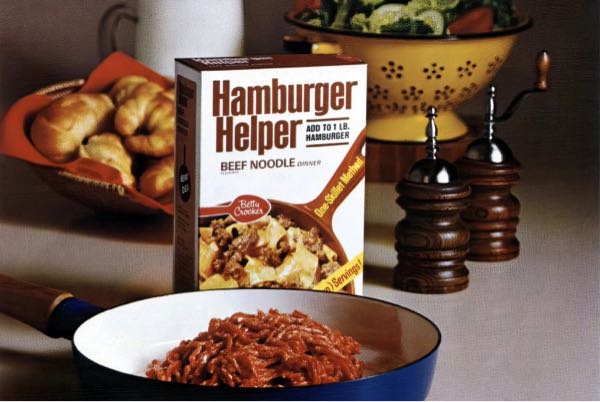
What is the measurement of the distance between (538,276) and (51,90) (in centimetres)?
61

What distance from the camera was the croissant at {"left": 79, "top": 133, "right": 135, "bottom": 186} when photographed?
1.32 metres

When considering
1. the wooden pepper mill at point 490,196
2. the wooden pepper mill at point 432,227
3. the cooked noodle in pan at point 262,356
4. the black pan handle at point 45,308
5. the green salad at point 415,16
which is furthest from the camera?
the green salad at point 415,16

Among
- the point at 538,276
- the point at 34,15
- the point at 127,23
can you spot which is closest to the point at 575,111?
the point at 538,276

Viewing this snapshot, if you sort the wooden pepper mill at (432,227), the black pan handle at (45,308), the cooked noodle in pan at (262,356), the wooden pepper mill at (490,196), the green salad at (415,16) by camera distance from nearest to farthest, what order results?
the cooked noodle in pan at (262,356)
the black pan handle at (45,308)
the wooden pepper mill at (432,227)
the wooden pepper mill at (490,196)
the green salad at (415,16)

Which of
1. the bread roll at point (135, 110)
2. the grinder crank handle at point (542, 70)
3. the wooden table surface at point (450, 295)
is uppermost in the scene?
the grinder crank handle at point (542, 70)

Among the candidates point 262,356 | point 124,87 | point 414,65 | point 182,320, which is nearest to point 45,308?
point 182,320

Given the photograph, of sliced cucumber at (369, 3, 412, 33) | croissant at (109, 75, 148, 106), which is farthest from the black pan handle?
sliced cucumber at (369, 3, 412, 33)

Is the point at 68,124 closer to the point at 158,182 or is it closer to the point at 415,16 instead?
the point at 158,182

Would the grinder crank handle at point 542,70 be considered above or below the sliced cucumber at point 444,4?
below

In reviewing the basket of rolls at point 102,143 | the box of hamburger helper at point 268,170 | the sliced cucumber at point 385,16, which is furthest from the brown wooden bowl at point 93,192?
the sliced cucumber at point 385,16

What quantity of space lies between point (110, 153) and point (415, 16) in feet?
1.29

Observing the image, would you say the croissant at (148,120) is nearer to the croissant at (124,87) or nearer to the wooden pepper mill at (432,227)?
the croissant at (124,87)

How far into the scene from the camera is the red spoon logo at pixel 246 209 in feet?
3.40

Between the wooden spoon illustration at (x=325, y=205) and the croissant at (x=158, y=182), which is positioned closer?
the wooden spoon illustration at (x=325, y=205)
